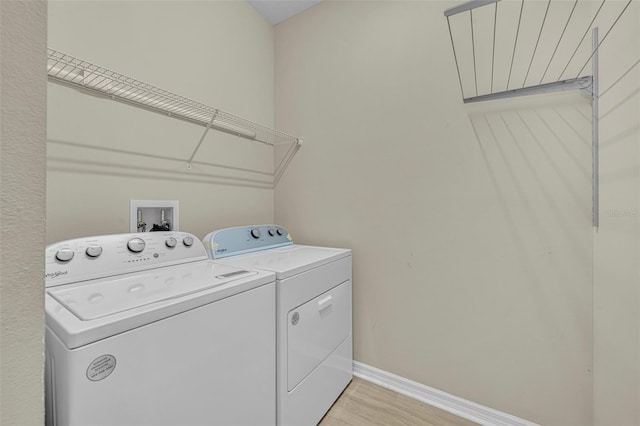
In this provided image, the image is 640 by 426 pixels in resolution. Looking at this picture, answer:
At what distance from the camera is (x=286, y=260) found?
1.33 metres

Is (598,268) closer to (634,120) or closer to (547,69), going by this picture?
(634,120)

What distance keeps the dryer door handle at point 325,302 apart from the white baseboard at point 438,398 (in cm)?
61

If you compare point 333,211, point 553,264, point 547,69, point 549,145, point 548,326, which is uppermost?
point 547,69

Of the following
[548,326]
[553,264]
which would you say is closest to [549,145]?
[553,264]

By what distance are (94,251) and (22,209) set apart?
86 cm

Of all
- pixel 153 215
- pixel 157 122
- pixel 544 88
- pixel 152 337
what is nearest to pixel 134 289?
pixel 152 337

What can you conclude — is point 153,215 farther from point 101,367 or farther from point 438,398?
point 438,398

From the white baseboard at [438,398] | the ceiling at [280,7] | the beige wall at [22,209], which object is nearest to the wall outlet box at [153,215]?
the beige wall at [22,209]

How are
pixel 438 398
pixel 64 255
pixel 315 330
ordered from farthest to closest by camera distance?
pixel 438 398 → pixel 315 330 → pixel 64 255

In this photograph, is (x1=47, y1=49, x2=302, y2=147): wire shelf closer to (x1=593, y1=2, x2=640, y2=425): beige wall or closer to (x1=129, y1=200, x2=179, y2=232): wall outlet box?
(x1=129, y1=200, x2=179, y2=232): wall outlet box

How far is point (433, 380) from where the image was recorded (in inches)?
57.4

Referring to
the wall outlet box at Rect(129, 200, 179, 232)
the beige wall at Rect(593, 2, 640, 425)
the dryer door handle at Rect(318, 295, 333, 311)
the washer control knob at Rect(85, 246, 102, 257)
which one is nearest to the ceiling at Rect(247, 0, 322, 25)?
the wall outlet box at Rect(129, 200, 179, 232)

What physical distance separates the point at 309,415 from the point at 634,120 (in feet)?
5.59

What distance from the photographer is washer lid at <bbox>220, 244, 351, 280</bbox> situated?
115 cm
